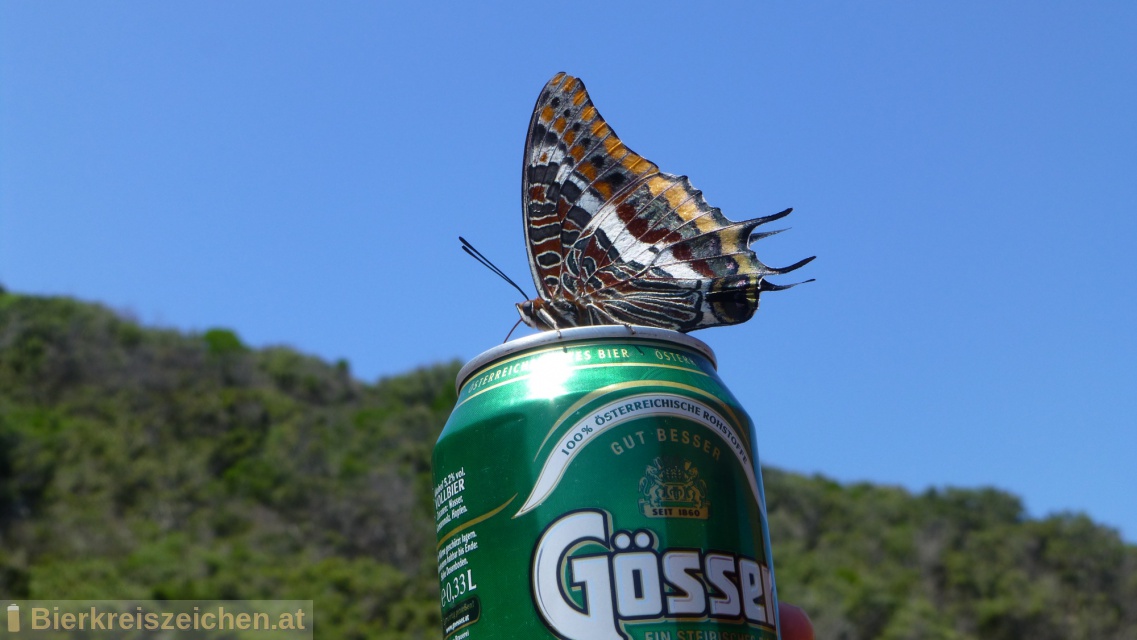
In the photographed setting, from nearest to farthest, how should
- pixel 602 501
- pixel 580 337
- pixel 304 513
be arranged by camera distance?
pixel 602 501 < pixel 580 337 < pixel 304 513

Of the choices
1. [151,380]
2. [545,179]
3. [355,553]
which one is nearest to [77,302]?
[151,380]

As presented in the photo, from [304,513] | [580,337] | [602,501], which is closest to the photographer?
[602,501]

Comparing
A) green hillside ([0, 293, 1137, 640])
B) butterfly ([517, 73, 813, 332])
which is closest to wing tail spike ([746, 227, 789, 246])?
butterfly ([517, 73, 813, 332])

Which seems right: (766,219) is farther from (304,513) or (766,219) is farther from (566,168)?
(304,513)

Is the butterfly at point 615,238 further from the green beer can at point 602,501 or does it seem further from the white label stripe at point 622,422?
the white label stripe at point 622,422

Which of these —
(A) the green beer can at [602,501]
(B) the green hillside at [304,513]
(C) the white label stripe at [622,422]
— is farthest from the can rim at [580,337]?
(B) the green hillside at [304,513]

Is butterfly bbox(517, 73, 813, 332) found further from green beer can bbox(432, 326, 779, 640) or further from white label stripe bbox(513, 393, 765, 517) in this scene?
white label stripe bbox(513, 393, 765, 517)

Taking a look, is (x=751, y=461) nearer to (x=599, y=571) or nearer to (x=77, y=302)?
(x=599, y=571)

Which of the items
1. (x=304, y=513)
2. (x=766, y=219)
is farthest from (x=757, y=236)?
(x=304, y=513)
